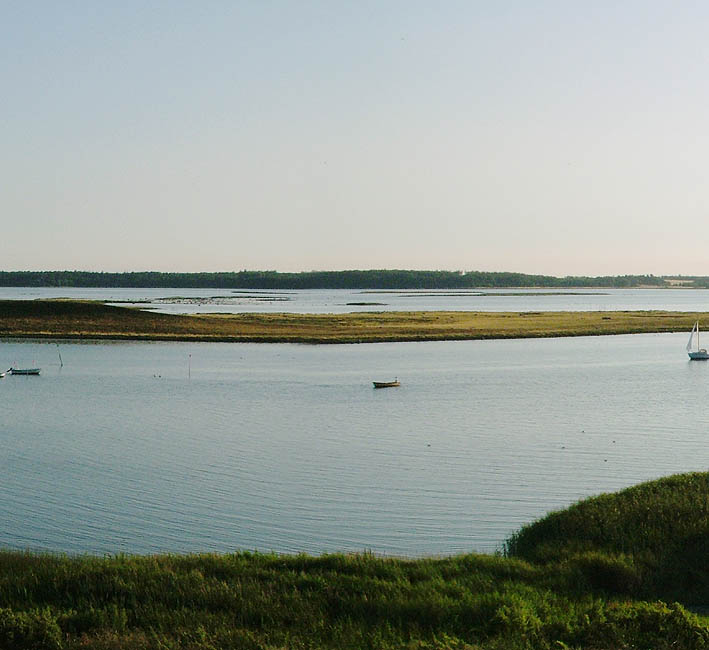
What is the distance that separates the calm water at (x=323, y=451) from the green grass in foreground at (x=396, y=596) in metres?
3.04

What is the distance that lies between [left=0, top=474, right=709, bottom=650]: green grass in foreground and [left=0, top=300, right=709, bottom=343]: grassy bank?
60282mm

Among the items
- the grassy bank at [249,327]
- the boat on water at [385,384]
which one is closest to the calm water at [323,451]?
the boat on water at [385,384]

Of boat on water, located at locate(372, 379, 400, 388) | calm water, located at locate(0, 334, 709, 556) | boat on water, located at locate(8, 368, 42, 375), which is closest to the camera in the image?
calm water, located at locate(0, 334, 709, 556)

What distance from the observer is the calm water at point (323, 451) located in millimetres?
18109

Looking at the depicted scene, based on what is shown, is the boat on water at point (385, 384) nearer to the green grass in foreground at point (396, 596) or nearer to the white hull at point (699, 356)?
the white hull at point (699, 356)

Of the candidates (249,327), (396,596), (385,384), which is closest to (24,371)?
(385,384)

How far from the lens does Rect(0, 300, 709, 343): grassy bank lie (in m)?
77.2

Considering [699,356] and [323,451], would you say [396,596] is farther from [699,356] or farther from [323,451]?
[699,356]

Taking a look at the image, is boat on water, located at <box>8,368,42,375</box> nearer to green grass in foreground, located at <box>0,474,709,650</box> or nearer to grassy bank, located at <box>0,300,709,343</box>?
grassy bank, located at <box>0,300,709,343</box>

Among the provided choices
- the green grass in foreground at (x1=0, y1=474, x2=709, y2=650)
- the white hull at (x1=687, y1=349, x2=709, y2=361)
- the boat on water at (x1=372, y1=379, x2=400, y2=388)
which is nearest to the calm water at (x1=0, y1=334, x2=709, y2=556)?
the boat on water at (x1=372, y1=379, x2=400, y2=388)

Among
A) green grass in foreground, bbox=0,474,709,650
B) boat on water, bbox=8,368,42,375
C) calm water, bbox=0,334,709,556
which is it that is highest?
green grass in foreground, bbox=0,474,709,650

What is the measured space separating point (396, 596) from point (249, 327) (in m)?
73.1

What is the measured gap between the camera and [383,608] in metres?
11.0

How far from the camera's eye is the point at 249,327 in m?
83.8
